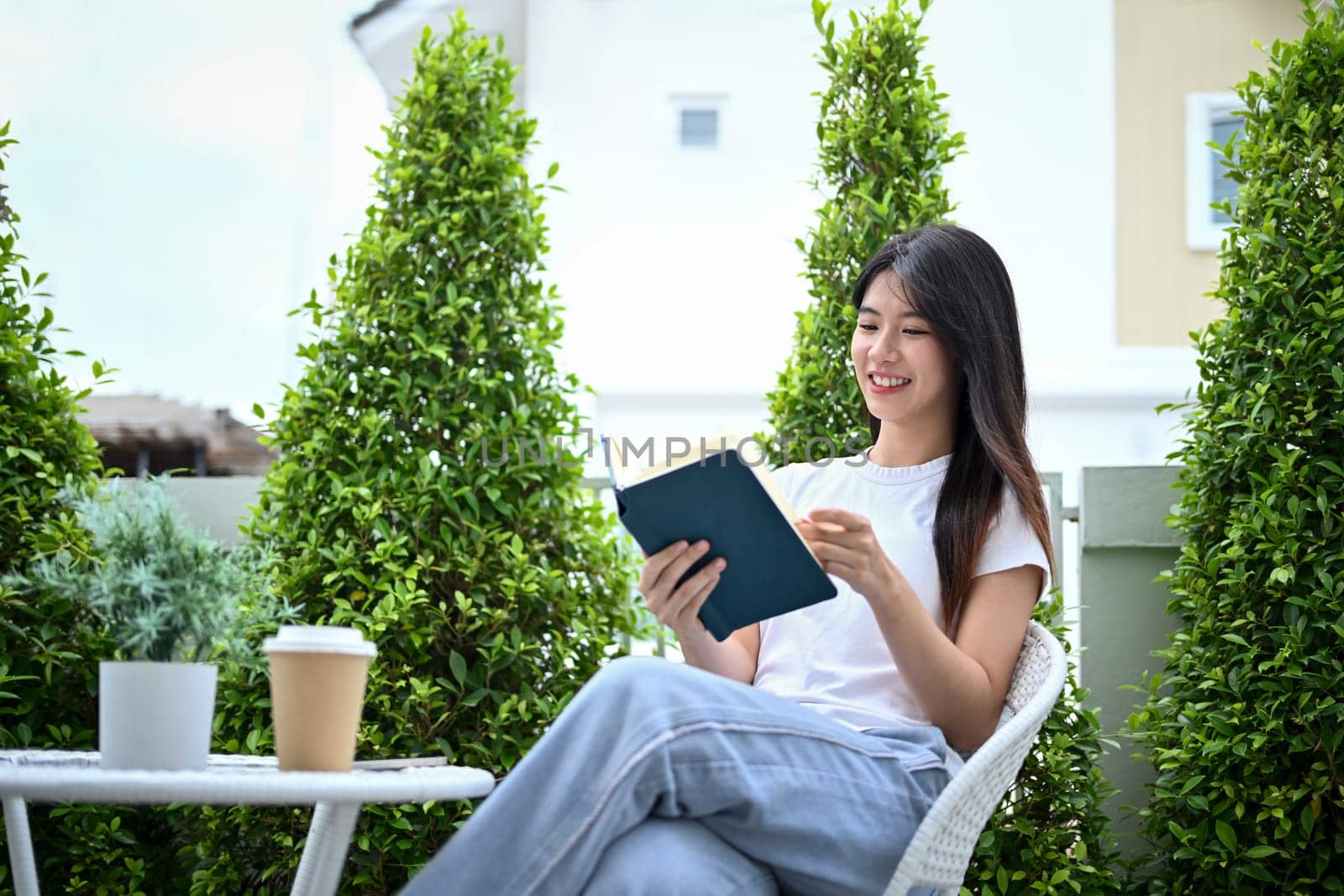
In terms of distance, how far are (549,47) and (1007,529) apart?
22.7 ft

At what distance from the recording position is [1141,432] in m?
8.23

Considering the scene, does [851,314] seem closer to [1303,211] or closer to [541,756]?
[1303,211]

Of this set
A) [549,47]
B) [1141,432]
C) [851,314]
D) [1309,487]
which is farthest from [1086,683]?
[549,47]

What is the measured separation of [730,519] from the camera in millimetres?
1586

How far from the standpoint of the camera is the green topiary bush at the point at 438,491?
8.41 feet

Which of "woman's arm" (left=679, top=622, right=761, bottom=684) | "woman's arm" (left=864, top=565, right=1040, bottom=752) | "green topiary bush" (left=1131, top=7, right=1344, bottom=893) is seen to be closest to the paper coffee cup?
"woman's arm" (left=679, top=622, right=761, bottom=684)

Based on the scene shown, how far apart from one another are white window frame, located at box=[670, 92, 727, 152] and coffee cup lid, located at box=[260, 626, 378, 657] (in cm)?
719

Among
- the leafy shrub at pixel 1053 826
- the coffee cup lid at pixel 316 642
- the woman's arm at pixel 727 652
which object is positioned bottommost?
the leafy shrub at pixel 1053 826

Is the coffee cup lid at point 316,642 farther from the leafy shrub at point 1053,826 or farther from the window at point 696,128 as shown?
the window at point 696,128

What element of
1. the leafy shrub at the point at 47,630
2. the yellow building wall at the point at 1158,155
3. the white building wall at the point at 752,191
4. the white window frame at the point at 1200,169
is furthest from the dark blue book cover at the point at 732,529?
the white window frame at the point at 1200,169

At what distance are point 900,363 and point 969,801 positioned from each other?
76cm

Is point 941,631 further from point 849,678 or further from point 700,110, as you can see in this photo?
point 700,110

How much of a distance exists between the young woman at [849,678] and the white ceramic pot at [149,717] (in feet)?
1.06

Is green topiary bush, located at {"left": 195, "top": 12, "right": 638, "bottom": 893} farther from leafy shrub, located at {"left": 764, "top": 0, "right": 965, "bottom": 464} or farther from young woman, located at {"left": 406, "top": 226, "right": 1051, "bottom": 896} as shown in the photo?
young woman, located at {"left": 406, "top": 226, "right": 1051, "bottom": 896}
